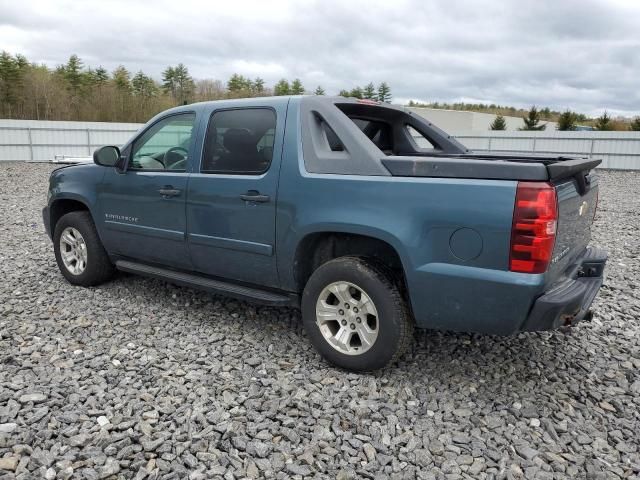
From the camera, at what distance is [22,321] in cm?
434

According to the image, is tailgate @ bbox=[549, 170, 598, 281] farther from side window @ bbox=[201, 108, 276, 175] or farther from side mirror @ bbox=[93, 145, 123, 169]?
side mirror @ bbox=[93, 145, 123, 169]

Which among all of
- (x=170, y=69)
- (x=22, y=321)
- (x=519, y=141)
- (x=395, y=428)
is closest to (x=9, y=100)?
(x=170, y=69)

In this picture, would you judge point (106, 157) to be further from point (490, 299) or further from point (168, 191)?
point (490, 299)

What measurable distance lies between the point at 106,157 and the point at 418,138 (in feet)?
9.40

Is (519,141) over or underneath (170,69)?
underneath

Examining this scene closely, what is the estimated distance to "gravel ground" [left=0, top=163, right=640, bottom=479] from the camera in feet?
8.54

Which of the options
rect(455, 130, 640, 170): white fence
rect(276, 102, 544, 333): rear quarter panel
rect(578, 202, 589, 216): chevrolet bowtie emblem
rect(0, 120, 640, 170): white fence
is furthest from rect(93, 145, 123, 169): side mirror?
→ rect(0, 120, 640, 170): white fence

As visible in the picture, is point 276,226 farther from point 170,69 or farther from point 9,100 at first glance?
point 170,69

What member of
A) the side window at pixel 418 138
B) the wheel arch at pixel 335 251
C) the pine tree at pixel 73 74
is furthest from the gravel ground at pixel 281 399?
the pine tree at pixel 73 74

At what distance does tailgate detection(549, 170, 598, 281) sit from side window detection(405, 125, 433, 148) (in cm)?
155

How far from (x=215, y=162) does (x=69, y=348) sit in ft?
5.69

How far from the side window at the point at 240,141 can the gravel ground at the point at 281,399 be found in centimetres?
131

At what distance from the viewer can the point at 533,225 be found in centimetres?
269

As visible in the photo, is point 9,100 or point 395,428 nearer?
point 395,428
